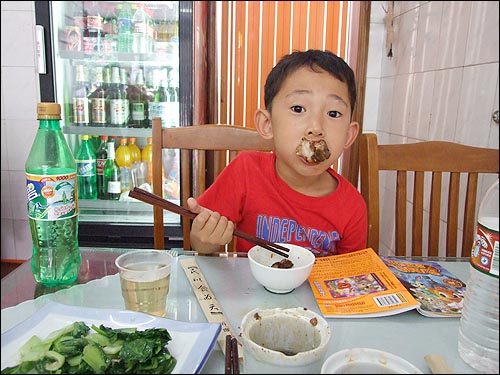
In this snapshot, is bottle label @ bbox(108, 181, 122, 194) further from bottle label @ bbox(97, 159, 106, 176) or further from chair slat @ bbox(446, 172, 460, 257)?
chair slat @ bbox(446, 172, 460, 257)

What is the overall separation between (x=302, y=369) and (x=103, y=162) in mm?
2026

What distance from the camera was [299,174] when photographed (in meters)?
1.08

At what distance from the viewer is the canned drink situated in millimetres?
2170

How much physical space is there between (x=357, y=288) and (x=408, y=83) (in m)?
1.57

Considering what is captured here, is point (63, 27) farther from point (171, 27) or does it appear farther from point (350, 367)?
point (350, 367)

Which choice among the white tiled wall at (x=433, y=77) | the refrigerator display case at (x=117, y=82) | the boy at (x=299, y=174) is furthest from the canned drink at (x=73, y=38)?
the white tiled wall at (x=433, y=77)

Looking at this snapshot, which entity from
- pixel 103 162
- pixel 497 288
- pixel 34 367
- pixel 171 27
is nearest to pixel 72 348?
pixel 34 367

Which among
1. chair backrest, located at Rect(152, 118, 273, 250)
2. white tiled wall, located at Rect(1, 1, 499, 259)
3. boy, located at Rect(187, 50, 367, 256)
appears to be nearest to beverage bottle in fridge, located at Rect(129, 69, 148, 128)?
white tiled wall, located at Rect(1, 1, 499, 259)

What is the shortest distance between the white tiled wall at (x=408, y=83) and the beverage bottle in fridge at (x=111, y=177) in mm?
516

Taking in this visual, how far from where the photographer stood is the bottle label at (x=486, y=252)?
46cm

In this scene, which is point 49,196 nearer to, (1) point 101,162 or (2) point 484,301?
(2) point 484,301

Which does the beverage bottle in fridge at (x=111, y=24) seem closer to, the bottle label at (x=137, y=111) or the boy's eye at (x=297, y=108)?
the bottle label at (x=137, y=111)

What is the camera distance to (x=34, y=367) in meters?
0.46

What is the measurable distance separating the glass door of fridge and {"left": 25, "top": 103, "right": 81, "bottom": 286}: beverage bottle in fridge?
137 cm
